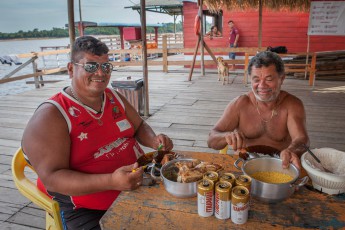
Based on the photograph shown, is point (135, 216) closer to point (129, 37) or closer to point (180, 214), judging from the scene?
point (180, 214)

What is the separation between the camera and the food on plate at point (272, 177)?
1264 millimetres

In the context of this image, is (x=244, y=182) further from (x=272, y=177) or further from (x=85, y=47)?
(x=85, y=47)

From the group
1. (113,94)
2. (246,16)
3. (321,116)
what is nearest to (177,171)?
(113,94)

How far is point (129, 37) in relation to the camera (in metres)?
16.2

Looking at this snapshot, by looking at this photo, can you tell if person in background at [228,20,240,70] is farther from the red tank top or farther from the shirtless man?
the red tank top

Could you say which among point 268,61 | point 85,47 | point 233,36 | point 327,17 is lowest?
point 268,61

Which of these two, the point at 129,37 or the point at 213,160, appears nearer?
the point at 213,160

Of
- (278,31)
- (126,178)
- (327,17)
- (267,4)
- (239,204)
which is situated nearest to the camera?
(239,204)

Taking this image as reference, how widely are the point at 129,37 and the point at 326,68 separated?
11265 mm

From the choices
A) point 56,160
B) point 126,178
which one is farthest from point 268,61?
point 56,160

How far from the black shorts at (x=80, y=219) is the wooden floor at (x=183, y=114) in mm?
867

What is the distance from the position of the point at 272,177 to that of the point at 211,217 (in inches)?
14.7

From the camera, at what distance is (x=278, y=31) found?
33.0 ft

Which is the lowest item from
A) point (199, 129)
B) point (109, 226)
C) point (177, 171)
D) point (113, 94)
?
point (199, 129)
